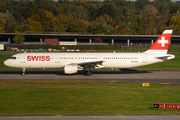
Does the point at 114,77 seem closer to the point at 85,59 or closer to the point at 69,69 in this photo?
the point at 85,59

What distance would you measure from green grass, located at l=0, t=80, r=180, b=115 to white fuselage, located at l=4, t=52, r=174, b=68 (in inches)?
392

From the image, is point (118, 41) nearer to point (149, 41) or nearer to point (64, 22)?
point (149, 41)

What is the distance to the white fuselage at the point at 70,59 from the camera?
1513 inches

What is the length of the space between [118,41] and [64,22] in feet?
A: 127

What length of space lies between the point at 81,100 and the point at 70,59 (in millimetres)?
17169

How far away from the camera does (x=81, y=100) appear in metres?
22.2

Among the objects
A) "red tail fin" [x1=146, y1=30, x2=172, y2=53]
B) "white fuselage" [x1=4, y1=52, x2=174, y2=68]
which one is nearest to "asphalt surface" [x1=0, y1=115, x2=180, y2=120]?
"white fuselage" [x1=4, y1=52, x2=174, y2=68]

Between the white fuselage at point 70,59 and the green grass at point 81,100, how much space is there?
997 centimetres

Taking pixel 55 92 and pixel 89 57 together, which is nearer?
pixel 55 92

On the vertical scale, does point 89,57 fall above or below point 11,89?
above

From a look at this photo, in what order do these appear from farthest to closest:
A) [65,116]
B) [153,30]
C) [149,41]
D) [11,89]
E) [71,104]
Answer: [153,30]
[149,41]
[11,89]
[71,104]
[65,116]

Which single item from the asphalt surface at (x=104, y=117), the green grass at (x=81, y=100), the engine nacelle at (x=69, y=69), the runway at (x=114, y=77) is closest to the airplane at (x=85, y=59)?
the engine nacelle at (x=69, y=69)

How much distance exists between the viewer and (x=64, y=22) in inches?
6206

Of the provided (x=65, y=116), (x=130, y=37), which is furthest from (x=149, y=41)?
(x=65, y=116)
